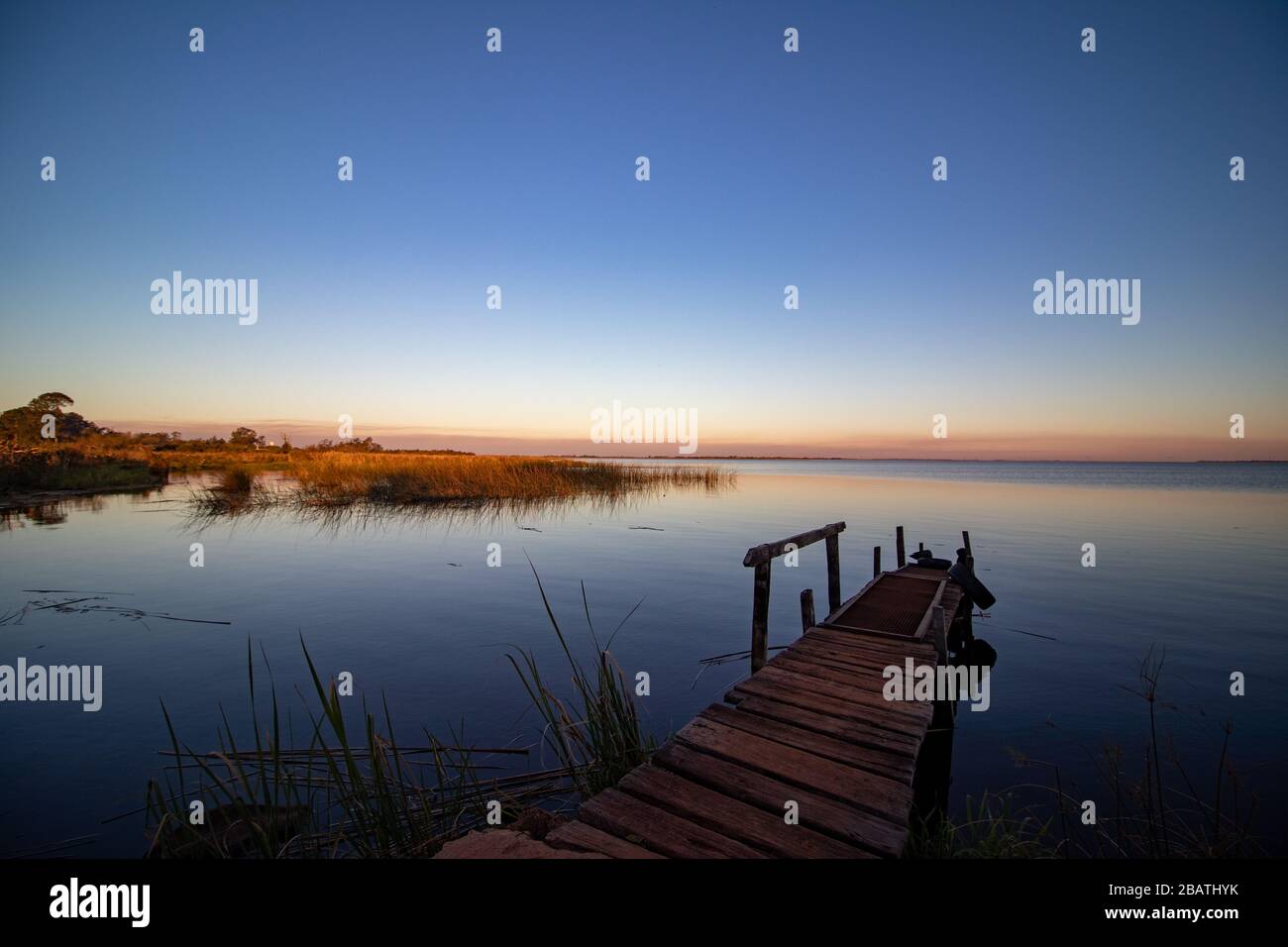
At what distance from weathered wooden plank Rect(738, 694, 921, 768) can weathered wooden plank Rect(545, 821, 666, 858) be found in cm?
225

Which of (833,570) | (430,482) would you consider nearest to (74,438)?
(430,482)

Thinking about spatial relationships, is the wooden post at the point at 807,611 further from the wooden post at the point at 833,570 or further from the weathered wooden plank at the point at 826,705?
the weathered wooden plank at the point at 826,705

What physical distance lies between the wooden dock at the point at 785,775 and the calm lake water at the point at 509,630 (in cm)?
172

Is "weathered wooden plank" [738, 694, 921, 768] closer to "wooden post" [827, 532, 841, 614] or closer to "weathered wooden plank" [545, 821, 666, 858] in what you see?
"weathered wooden plank" [545, 821, 666, 858]

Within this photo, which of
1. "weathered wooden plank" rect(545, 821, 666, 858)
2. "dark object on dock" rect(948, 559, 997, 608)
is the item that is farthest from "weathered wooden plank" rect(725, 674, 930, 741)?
"dark object on dock" rect(948, 559, 997, 608)

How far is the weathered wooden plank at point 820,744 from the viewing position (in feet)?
12.8

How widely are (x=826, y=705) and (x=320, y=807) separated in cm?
463

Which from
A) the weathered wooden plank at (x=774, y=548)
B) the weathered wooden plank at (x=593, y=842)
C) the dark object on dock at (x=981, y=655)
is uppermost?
A: the weathered wooden plank at (x=774, y=548)

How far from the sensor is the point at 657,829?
3.03m

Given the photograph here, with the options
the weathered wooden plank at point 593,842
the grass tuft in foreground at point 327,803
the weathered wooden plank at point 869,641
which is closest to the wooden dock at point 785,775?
the weathered wooden plank at point 593,842
